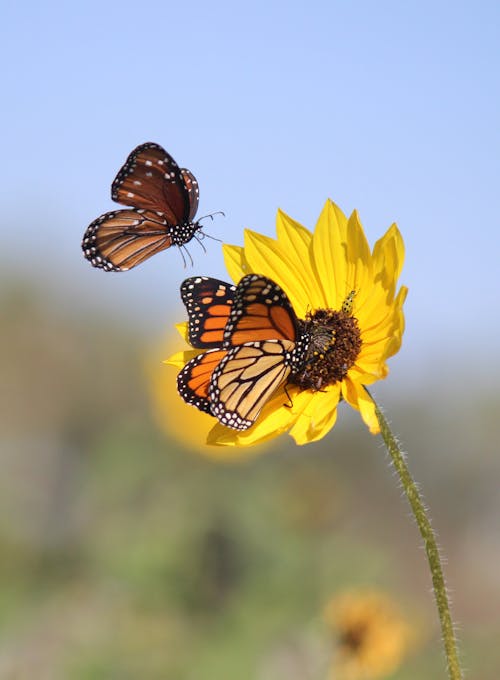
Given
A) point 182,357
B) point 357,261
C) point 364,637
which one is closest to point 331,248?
point 357,261

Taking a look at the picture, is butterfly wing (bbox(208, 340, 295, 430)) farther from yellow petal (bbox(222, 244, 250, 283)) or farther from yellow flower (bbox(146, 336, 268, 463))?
yellow flower (bbox(146, 336, 268, 463))

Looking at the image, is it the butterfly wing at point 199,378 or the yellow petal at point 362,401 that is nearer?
the yellow petal at point 362,401

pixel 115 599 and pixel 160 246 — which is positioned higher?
pixel 160 246

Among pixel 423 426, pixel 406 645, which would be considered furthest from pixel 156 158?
pixel 423 426

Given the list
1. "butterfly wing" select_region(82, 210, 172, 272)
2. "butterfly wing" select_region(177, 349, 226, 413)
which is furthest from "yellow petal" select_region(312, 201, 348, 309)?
"butterfly wing" select_region(82, 210, 172, 272)

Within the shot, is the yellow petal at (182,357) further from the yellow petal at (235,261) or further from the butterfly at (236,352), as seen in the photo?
the yellow petal at (235,261)

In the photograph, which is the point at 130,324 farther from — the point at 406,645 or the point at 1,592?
A: the point at 406,645

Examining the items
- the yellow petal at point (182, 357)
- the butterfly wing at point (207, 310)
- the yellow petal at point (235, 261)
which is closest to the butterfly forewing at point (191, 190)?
the yellow petal at point (235, 261)
